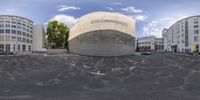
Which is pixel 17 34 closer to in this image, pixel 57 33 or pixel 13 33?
pixel 13 33

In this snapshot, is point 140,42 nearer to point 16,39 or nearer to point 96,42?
point 16,39

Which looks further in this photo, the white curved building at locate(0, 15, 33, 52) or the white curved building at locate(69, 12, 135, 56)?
the white curved building at locate(0, 15, 33, 52)

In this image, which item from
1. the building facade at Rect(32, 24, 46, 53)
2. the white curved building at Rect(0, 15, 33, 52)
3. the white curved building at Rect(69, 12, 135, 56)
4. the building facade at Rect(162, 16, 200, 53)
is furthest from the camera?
the building facade at Rect(32, 24, 46, 53)

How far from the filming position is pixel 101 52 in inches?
1266

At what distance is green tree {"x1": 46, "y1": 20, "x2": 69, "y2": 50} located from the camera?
2753 inches

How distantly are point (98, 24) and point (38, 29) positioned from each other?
7689 cm

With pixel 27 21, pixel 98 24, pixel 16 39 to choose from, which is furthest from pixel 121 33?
pixel 27 21

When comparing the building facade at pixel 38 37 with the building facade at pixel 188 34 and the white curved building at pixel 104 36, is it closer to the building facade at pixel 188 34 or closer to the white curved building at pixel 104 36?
the white curved building at pixel 104 36

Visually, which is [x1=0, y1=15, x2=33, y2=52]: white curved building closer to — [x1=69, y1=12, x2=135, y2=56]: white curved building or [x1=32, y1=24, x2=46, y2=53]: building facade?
[x1=32, y1=24, x2=46, y2=53]: building facade

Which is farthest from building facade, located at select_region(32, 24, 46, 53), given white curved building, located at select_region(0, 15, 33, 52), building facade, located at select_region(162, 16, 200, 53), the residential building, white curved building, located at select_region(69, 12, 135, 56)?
building facade, located at select_region(162, 16, 200, 53)

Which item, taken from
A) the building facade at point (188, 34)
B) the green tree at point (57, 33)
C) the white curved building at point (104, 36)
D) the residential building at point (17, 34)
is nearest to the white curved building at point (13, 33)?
the residential building at point (17, 34)

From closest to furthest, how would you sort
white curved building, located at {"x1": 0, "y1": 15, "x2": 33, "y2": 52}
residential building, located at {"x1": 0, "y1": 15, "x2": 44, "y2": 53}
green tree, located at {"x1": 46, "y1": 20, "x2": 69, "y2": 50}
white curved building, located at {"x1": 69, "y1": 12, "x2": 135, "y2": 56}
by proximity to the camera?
white curved building, located at {"x1": 69, "y1": 12, "x2": 135, "y2": 56}, green tree, located at {"x1": 46, "y1": 20, "x2": 69, "y2": 50}, white curved building, located at {"x1": 0, "y1": 15, "x2": 33, "y2": 52}, residential building, located at {"x1": 0, "y1": 15, "x2": 44, "y2": 53}

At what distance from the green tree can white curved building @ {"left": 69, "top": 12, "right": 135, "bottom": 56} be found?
1368 inches

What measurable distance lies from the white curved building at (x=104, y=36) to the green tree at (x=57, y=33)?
3475cm
